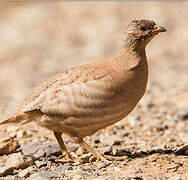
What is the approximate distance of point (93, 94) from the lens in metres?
6.83

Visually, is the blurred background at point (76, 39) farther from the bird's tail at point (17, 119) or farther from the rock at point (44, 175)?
the rock at point (44, 175)

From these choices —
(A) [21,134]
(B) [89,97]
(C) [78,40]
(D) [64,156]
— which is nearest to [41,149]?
(D) [64,156]

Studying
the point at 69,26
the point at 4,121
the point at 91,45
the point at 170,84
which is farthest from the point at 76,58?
the point at 4,121

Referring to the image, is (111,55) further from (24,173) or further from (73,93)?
(24,173)

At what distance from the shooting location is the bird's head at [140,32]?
7250 millimetres

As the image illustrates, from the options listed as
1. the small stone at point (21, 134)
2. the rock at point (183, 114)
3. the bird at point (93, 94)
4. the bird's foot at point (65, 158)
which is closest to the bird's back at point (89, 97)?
the bird at point (93, 94)

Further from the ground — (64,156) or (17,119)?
(17,119)

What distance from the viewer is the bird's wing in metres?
6.84

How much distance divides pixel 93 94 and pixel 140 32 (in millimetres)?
1451


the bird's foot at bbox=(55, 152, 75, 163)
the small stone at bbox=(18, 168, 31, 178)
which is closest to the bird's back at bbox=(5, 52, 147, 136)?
the bird's foot at bbox=(55, 152, 75, 163)

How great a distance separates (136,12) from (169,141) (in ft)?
57.6

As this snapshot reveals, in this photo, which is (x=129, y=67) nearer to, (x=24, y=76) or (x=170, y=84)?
(x=170, y=84)

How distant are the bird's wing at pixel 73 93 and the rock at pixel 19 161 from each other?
0.85 meters

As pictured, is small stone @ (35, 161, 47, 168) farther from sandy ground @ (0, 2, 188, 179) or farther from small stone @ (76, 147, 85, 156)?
small stone @ (76, 147, 85, 156)
